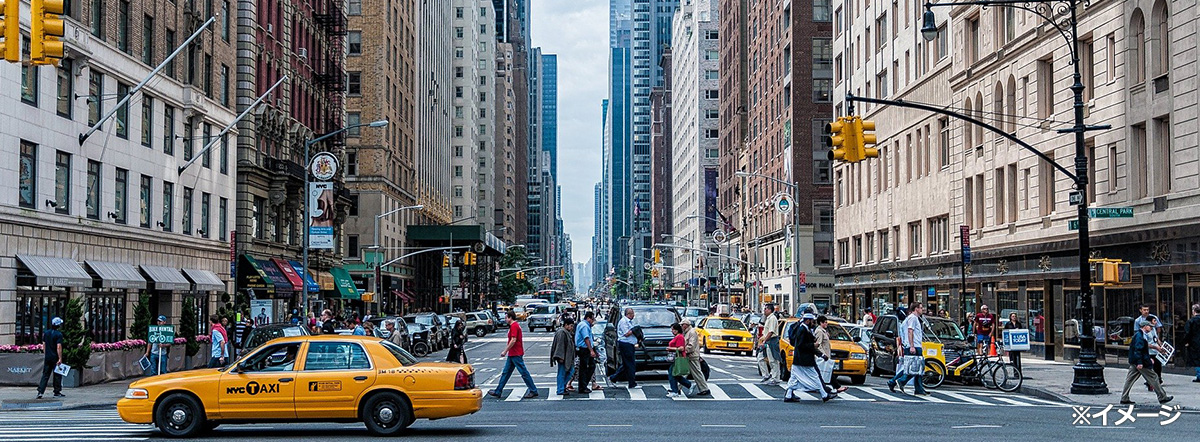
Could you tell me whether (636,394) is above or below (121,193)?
below

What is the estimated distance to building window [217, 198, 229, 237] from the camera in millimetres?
49719

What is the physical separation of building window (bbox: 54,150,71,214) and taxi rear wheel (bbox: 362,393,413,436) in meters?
20.3

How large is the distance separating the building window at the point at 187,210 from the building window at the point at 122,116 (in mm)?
6456

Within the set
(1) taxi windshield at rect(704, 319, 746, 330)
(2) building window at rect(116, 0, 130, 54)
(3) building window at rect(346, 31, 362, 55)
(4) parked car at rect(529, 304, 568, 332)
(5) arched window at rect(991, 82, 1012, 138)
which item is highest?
(3) building window at rect(346, 31, 362, 55)

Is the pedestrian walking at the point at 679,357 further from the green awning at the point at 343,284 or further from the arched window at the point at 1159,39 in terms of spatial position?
the green awning at the point at 343,284

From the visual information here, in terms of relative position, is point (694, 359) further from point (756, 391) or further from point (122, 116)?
point (122, 116)

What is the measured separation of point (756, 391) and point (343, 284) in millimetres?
47580

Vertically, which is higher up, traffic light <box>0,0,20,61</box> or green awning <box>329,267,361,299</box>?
traffic light <box>0,0,20,61</box>

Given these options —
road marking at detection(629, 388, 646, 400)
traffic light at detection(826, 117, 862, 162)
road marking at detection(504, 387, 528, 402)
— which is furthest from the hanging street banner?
traffic light at detection(826, 117, 862, 162)

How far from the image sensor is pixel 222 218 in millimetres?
50438

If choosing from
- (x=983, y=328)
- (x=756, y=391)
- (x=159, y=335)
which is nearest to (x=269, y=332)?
(x=159, y=335)

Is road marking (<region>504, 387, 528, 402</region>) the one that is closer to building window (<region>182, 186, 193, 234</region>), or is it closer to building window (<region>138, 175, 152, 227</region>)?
building window (<region>138, 175, 152, 227</region>)

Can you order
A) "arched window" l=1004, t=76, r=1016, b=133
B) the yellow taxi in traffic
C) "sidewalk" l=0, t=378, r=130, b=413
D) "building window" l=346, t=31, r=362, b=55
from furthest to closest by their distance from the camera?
1. "building window" l=346, t=31, r=362, b=55
2. the yellow taxi in traffic
3. "arched window" l=1004, t=76, r=1016, b=133
4. "sidewalk" l=0, t=378, r=130, b=413

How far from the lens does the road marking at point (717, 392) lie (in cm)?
2453
